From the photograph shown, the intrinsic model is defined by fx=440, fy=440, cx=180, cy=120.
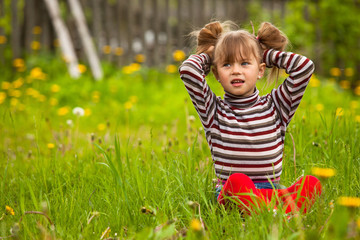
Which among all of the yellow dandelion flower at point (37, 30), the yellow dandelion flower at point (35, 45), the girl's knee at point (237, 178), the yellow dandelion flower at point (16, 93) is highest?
the yellow dandelion flower at point (37, 30)

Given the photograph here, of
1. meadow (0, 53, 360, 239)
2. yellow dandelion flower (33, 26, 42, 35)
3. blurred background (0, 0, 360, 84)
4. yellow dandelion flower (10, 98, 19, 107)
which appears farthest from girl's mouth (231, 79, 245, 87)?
yellow dandelion flower (33, 26, 42, 35)

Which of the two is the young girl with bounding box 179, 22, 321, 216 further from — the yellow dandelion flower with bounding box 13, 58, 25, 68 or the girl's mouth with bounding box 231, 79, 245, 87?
the yellow dandelion flower with bounding box 13, 58, 25, 68

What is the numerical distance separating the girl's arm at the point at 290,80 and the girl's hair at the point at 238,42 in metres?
0.09

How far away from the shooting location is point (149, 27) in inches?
261

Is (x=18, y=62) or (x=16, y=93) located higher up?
(x=18, y=62)

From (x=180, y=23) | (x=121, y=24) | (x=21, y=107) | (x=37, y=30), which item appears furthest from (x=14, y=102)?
(x=180, y=23)

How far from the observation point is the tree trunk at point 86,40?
5898 mm

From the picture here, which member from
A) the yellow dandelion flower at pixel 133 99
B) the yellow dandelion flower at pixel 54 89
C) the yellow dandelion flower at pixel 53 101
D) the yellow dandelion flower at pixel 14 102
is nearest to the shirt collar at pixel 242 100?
the yellow dandelion flower at pixel 133 99

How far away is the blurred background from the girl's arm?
4.17 m

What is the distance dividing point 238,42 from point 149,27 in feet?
15.7

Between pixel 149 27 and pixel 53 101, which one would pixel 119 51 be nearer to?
pixel 149 27

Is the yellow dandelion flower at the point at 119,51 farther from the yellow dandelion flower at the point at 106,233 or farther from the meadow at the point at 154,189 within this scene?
the yellow dandelion flower at the point at 106,233

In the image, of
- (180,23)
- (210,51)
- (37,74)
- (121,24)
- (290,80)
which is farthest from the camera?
(180,23)

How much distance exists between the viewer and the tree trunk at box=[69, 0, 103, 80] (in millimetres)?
5898
